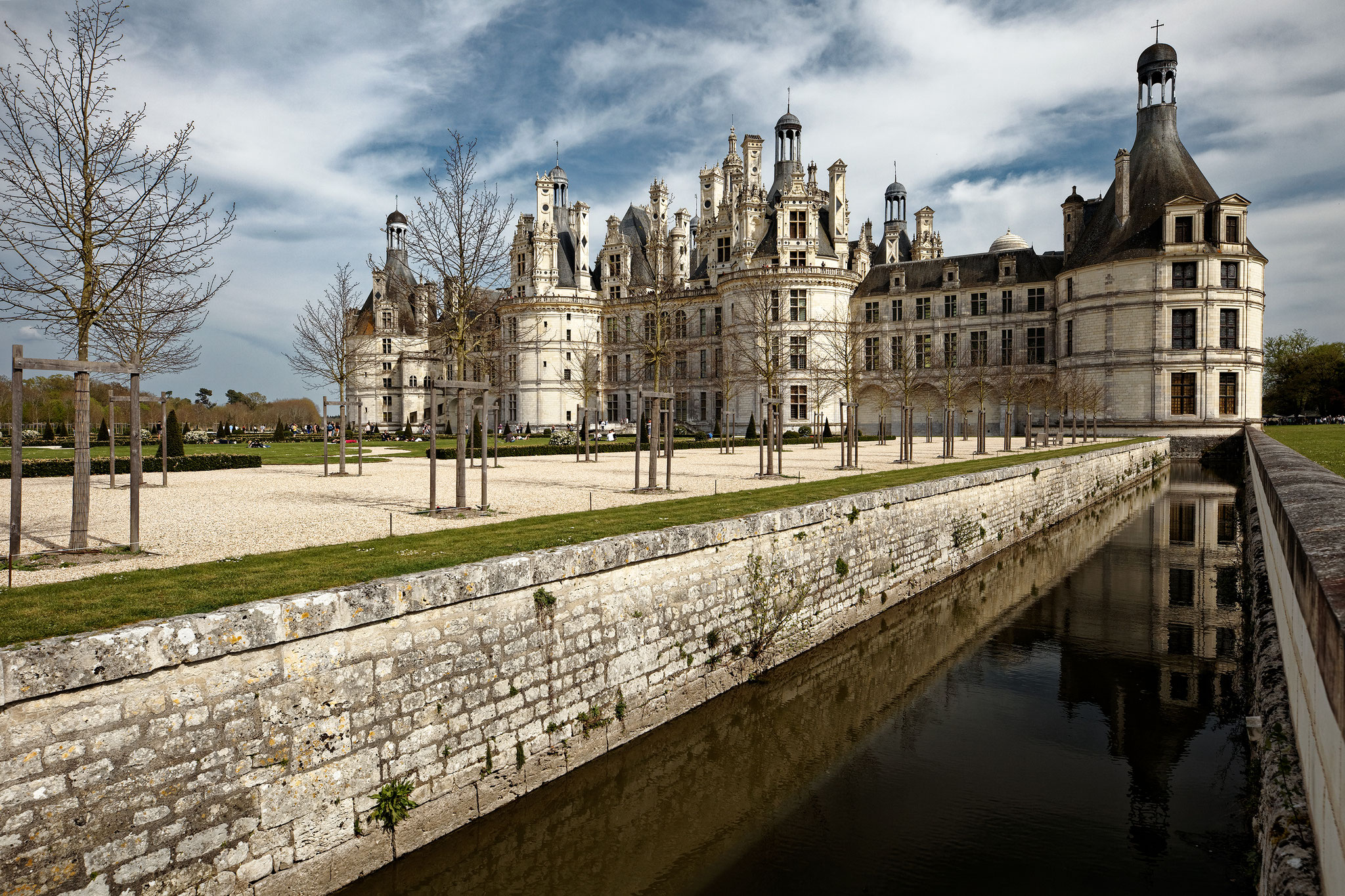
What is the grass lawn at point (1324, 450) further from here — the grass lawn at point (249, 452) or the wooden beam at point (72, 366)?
the grass lawn at point (249, 452)

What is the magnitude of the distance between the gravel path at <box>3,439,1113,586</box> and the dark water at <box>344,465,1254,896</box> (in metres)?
4.15

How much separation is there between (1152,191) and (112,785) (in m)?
51.1

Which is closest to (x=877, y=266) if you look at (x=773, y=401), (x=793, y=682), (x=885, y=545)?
(x=773, y=401)

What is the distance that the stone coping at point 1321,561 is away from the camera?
8.96ft

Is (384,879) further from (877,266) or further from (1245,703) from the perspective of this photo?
(877,266)

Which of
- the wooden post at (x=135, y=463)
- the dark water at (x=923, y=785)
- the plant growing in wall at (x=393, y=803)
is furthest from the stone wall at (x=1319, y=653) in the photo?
the wooden post at (x=135, y=463)

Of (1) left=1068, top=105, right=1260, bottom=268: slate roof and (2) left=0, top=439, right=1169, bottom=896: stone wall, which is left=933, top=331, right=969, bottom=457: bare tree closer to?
(1) left=1068, top=105, right=1260, bottom=268: slate roof

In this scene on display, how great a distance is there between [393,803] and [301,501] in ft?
28.4

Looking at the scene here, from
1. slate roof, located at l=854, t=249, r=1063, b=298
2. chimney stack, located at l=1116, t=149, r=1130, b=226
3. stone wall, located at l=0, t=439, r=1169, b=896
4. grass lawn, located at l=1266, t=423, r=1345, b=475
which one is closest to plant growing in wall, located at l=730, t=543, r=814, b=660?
stone wall, located at l=0, t=439, r=1169, b=896

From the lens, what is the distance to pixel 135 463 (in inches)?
325

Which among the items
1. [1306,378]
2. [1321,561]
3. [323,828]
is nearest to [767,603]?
[323,828]

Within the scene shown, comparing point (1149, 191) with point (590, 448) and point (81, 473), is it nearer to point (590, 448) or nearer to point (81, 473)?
point (590, 448)

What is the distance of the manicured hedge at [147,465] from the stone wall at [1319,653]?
17.6 meters

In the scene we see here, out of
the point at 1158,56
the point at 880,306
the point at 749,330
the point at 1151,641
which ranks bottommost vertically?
the point at 1151,641
